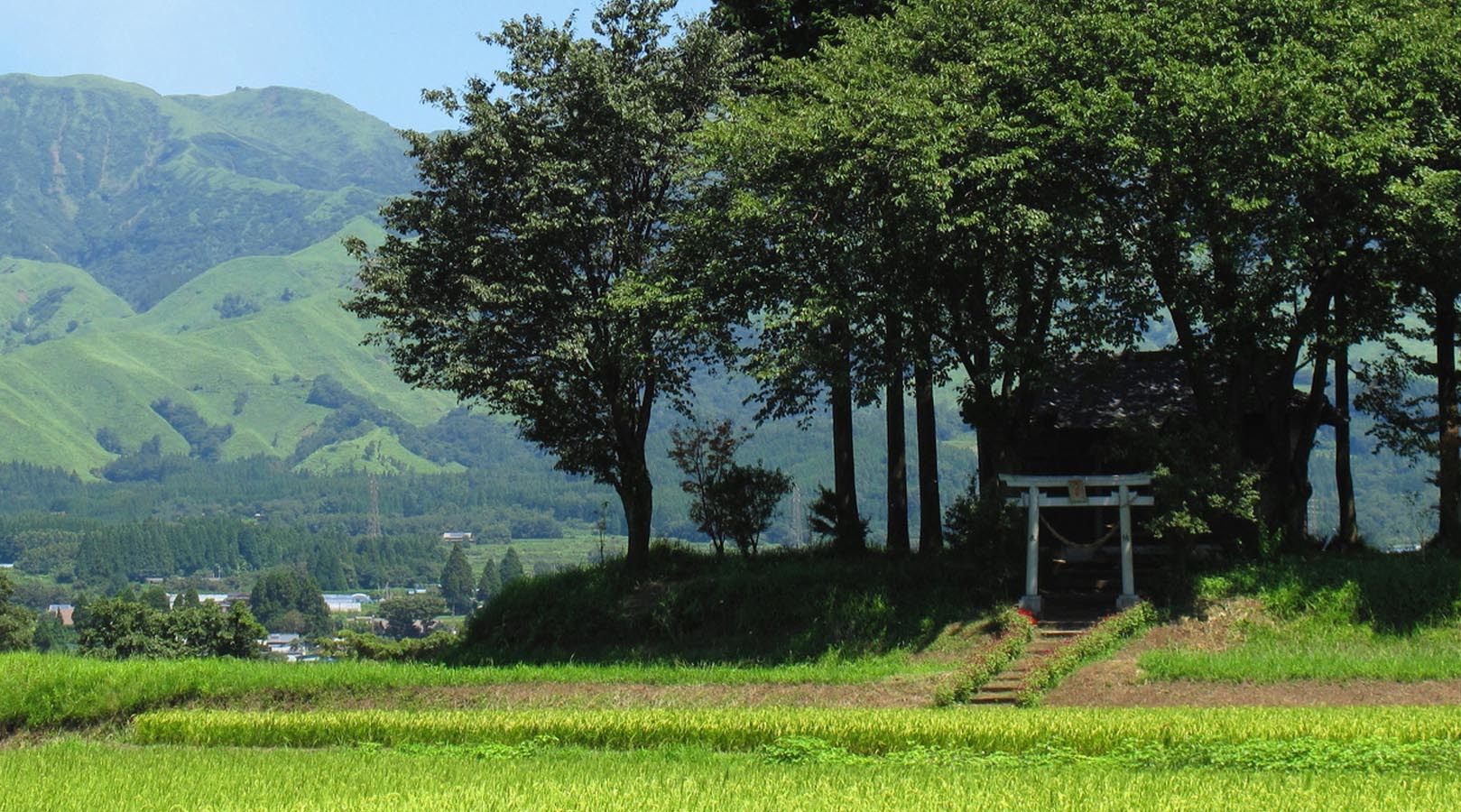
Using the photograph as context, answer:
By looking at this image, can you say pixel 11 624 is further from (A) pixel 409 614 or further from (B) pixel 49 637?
(A) pixel 409 614

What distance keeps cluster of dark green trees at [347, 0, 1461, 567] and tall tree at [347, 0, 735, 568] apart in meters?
0.09

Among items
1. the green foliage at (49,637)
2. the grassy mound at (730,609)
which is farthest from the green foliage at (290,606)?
the grassy mound at (730,609)

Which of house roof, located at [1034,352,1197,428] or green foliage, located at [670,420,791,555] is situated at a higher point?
house roof, located at [1034,352,1197,428]

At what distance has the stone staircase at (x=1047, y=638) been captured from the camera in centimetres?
2545

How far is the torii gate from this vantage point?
30.8 metres

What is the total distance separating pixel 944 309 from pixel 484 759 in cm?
1763

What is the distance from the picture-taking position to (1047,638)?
29.4m

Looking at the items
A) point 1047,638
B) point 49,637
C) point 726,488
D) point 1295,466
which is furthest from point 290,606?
point 1047,638

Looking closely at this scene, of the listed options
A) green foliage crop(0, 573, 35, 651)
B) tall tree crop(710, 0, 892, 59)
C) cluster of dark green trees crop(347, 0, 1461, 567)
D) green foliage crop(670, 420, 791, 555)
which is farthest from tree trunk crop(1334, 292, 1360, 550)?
green foliage crop(0, 573, 35, 651)

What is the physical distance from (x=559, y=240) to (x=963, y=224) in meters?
10.9

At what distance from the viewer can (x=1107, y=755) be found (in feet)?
60.1

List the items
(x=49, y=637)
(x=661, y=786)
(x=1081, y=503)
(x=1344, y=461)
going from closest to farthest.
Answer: (x=661, y=786), (x=1081, y=503), (x=1344, y=461), (x=49, y=637)

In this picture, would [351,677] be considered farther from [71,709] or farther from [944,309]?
[944,309]

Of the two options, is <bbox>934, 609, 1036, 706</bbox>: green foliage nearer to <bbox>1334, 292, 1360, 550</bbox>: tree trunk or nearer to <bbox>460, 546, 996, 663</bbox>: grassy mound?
<bbox>460, 546, 996, 663</bbox>: grassy mound
